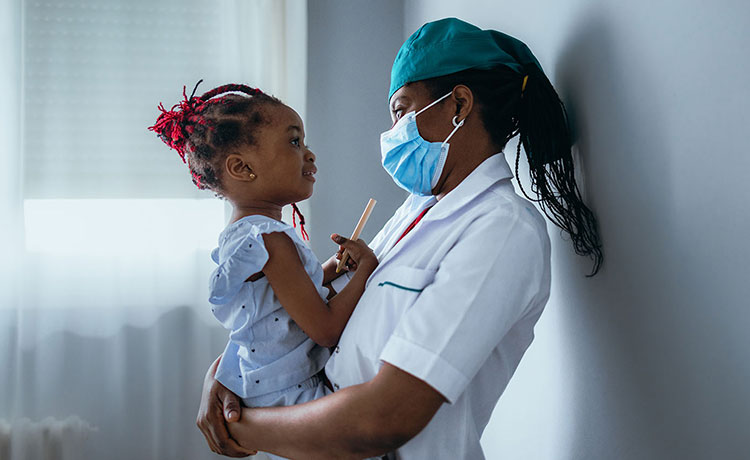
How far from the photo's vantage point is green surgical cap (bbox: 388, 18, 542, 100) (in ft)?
3.74

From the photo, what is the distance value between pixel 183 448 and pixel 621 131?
2.17m

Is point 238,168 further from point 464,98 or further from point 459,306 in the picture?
point 459,306

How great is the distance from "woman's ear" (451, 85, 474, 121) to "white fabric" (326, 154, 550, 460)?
112 millimetres

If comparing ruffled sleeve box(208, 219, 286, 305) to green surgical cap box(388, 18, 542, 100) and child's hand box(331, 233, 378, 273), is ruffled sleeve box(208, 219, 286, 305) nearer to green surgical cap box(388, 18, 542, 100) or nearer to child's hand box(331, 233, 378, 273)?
child's hand box(331, 233, 378, 273)

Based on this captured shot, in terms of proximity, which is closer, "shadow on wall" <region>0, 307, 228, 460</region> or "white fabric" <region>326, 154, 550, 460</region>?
"white fabric" <region>326, 154, 550, 460</region>

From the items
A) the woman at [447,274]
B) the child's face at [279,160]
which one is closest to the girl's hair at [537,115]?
the woman at [447,274]

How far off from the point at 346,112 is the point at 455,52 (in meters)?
1.38

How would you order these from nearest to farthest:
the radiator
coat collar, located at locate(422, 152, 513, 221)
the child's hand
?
coat collar, located at locate(422, 152, 513, 221) < the child's hand < the radiator

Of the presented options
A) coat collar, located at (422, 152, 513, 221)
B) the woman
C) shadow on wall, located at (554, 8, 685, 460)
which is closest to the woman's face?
the woman

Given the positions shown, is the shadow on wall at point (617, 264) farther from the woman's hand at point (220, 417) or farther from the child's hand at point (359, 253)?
the woman's hand at point (220, 417)

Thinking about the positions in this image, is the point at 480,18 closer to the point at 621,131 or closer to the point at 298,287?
the point at 621,131

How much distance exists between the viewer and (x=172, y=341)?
2375 millimetres

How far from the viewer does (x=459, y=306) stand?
865 millimetres

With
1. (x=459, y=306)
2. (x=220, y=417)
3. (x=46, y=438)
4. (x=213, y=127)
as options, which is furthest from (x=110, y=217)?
(x=459, y=306)
